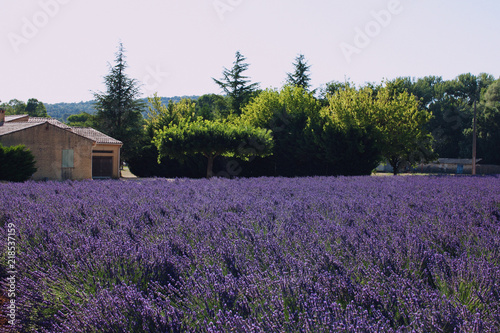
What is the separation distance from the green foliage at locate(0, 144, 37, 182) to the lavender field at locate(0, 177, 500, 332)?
15.8 meters

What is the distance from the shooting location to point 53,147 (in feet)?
82.7

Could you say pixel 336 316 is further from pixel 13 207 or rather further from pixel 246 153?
pixel 246 153

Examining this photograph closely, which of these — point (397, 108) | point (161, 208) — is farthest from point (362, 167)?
point (161, 208)

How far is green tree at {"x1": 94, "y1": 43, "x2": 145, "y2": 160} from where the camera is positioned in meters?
37.1

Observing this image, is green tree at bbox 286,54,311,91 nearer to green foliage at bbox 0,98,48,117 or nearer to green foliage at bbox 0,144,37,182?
green foliage at bbox 0,144,37,182

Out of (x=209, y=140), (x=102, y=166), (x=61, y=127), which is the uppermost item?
(x=61, y=127)

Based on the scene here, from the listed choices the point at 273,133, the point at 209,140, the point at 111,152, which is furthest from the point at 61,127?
the point at 273,133

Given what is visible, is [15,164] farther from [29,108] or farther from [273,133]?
[29,108]

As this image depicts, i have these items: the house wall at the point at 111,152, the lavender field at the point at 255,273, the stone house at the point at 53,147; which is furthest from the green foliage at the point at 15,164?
the lavender field at the point at 255,273

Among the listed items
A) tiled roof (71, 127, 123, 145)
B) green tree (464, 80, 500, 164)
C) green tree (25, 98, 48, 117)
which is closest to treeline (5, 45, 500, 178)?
tiled roof (71, 127, 123, 145)

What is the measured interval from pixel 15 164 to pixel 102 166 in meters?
13.9

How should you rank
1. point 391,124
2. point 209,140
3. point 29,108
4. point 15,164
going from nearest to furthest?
point 15,164
point 209,140
point 391,124
point 29,108

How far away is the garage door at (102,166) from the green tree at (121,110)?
431cm

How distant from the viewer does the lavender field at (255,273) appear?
1975 mm
